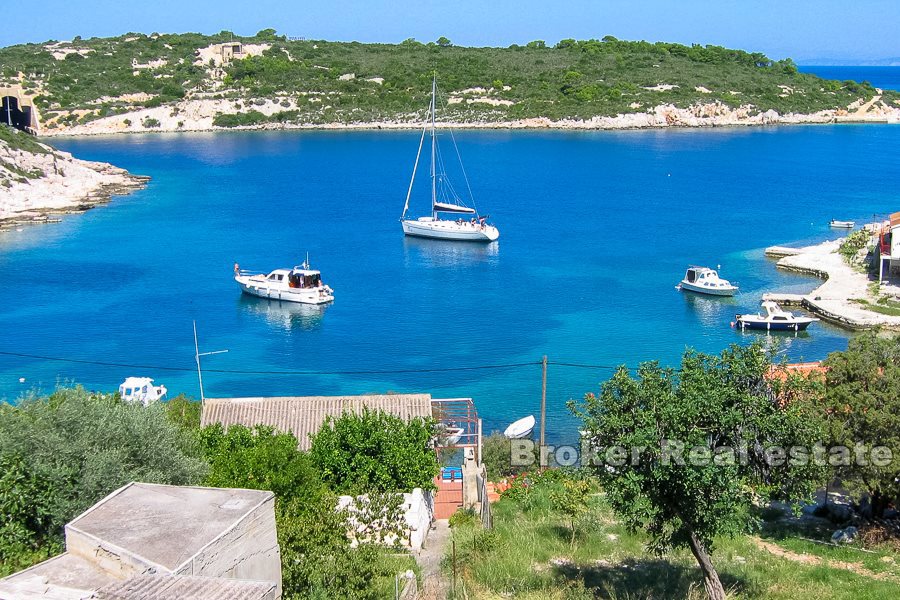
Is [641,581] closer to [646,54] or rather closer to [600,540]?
[600,540]

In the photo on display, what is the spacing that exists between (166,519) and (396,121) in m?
107

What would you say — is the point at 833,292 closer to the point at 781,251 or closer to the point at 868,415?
the point at 781,251

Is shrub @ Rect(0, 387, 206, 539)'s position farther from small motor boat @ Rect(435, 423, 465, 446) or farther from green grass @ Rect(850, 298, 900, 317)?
green grass @ Rect(850, 298, 900, 317)

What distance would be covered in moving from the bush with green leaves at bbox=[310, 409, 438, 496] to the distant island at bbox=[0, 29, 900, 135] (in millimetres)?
98912

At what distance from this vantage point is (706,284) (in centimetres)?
3859

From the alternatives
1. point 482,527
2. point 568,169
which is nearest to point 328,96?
point 568,169

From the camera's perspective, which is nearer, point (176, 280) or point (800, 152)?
point (176, 280)

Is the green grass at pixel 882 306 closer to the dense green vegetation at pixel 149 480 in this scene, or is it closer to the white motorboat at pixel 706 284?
the white motorboat at pixel 706 284

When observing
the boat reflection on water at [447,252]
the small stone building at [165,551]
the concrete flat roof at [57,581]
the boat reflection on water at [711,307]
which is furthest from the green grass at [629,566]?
the boat reflection on water at [447,252]

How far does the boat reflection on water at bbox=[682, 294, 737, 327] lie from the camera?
35.5m

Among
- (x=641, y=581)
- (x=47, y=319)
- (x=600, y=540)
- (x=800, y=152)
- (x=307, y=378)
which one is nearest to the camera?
(x=641, y=581)

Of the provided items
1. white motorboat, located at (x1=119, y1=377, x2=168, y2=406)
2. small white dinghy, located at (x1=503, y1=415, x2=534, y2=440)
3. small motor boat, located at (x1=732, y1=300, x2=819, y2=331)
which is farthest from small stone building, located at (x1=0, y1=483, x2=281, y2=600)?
small motor boat, located at (x1=732, y1=300, x2=819, y2=331)

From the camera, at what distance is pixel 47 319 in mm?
36156

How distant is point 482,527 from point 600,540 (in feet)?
5.78
